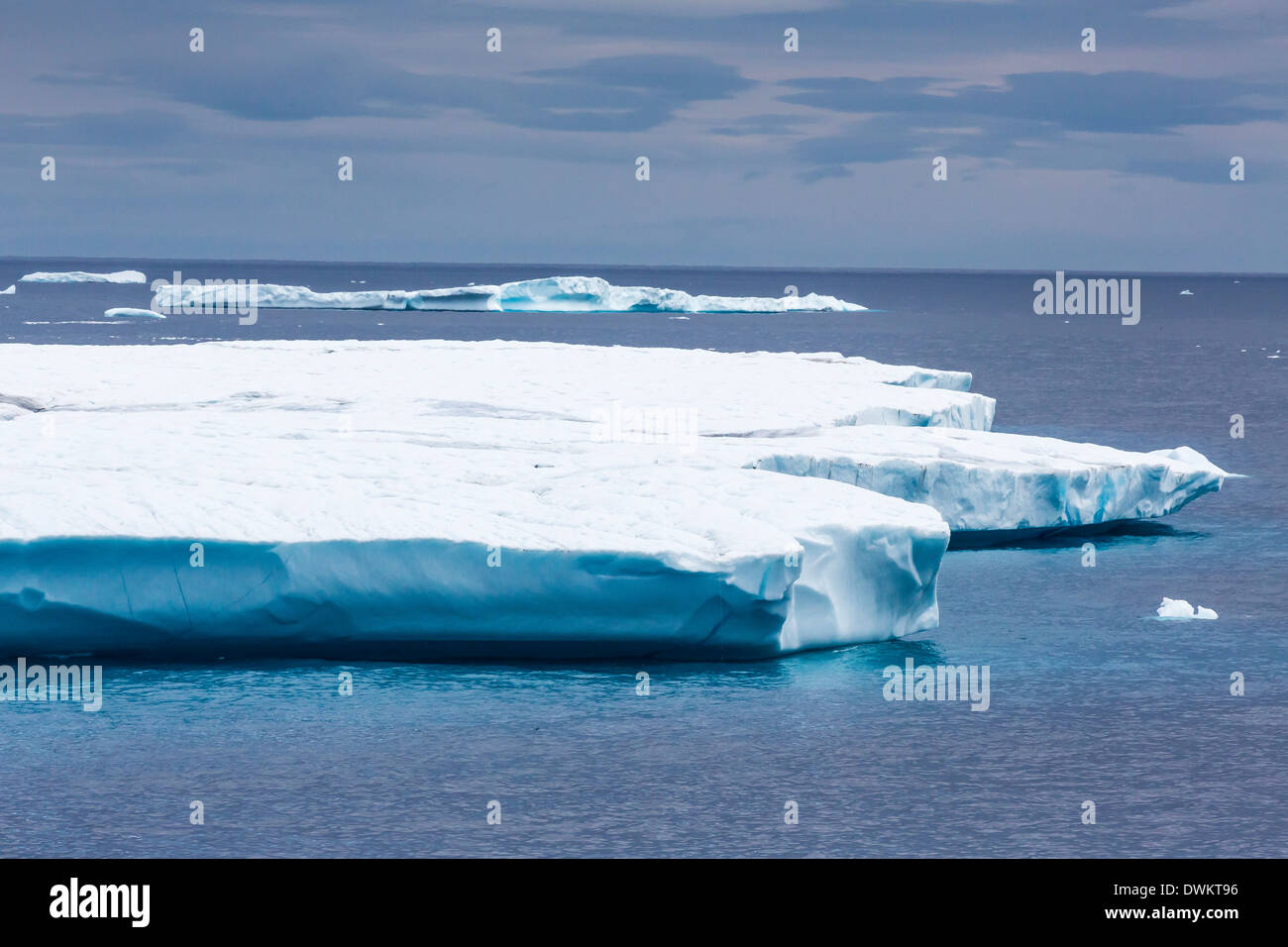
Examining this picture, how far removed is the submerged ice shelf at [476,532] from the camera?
25.5 feet

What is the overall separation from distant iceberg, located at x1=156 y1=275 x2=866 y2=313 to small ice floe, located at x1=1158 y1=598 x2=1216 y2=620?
39403 mm

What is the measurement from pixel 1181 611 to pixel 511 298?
1709 inches

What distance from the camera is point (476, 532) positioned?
25.8 ft

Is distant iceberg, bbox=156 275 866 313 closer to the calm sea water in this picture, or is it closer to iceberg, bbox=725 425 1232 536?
iceberg, bbox=725 425 1232 536

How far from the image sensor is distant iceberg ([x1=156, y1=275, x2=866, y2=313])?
166 feet

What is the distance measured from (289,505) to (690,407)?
18.1 ft
